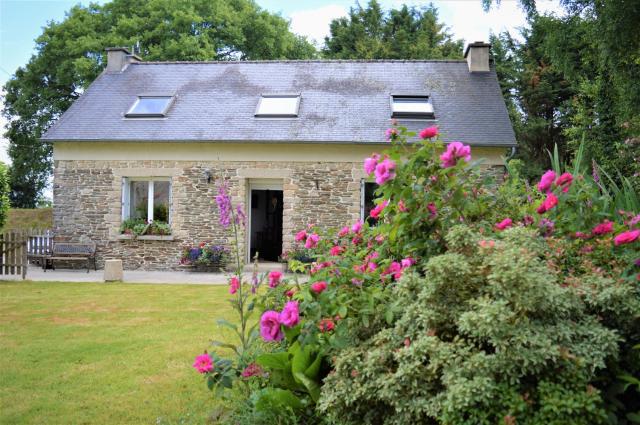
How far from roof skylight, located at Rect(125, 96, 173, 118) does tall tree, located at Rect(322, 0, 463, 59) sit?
508 inches

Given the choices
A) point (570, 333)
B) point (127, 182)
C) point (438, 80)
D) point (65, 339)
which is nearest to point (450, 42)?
point (438, 80)

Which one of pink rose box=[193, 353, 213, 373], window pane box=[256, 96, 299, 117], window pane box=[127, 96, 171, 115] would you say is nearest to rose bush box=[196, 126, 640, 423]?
pink rose box=[193, 353, 213, 373]

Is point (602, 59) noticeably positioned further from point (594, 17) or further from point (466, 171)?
point (466, 171)

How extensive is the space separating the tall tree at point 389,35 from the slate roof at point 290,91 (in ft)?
33.0

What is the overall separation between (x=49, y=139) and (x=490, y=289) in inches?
536

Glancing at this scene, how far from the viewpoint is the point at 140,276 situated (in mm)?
12148

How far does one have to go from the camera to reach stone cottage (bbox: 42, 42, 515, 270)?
13133mm

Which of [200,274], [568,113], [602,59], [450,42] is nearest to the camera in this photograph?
[602,59]

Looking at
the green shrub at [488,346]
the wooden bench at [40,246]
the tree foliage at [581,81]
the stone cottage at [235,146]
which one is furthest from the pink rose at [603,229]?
the wooden bench at [40,246]

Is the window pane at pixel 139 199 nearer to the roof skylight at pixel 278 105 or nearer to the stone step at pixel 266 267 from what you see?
the stone step at pixel 266 267

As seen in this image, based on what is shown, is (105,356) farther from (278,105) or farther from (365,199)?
(278,105)

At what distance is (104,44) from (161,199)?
1354 centimetres

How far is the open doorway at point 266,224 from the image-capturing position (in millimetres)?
16938

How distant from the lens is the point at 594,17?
7.67m
